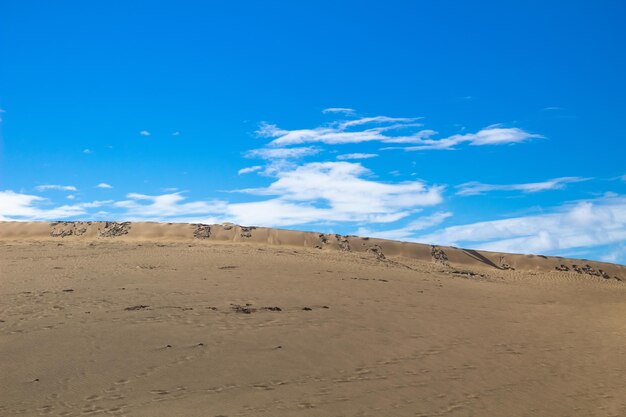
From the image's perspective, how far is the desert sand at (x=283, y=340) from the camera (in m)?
9.82

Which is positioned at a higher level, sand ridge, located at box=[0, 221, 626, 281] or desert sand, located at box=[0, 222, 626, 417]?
sand ridge, located at box=[0, 221, 626, 281]

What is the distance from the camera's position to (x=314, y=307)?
55.1 ft

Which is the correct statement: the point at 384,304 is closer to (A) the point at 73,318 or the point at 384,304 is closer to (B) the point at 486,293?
(B) the point at 486,293

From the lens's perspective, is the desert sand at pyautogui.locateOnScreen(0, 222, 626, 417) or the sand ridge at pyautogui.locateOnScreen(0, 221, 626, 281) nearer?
the desert sand at pyautogui.locateOnScreen(0, 222, 626, 417)

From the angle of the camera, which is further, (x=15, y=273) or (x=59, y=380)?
(x=15, y=273)

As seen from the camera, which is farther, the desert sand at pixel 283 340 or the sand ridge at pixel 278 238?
the sand ridge at pixel 278 238

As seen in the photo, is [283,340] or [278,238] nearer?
[283,340]

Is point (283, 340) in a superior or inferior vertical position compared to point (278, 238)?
inferior

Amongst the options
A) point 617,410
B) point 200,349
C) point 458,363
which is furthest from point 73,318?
point 617,410

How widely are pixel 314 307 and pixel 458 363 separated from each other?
5.07m

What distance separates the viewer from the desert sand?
9820 millimetres

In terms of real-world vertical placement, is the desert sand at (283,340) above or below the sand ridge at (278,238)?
below

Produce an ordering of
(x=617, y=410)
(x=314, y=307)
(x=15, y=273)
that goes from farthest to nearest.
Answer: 1. (x=15, y=273)
2. (x=314, y=307)
3. (x=617, y=410)

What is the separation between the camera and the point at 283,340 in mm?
12992
